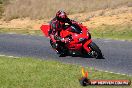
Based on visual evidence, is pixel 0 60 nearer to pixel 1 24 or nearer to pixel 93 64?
pixel 93 64

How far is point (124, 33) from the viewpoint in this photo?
26.1 m

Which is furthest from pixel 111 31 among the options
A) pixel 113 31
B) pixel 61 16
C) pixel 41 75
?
pixel 41 75

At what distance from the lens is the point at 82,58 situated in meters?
16.7

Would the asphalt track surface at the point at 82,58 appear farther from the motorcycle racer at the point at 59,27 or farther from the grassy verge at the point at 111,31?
the grassy verge at the point at 111,31

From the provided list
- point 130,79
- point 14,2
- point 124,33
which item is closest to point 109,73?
point 130,79

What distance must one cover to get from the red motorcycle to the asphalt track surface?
0.37m

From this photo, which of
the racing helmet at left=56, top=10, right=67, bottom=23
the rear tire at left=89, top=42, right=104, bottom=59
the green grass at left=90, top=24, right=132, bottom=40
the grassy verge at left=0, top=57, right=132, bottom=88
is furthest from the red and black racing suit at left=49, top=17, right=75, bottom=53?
the green grass at left=90, top=24, right=132, bottom=40

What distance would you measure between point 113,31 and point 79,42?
11.3m

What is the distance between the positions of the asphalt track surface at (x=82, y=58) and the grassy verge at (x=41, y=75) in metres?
1.28

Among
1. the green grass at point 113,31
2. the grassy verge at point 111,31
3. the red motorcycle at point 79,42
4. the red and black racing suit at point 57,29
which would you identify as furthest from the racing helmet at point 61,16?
the green grass at point 113,31

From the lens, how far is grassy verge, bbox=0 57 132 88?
11461 mm

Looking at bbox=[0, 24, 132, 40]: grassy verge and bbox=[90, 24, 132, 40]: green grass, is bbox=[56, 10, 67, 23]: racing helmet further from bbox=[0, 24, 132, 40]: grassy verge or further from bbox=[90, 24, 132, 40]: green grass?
bbox=[90, 24, 132, 40]: green grass

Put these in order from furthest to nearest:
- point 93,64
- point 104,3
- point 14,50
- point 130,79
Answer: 1. point 104,3
2. point 14,50
3. point 93,64
4. point 130,79

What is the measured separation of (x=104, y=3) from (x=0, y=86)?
3124cm
